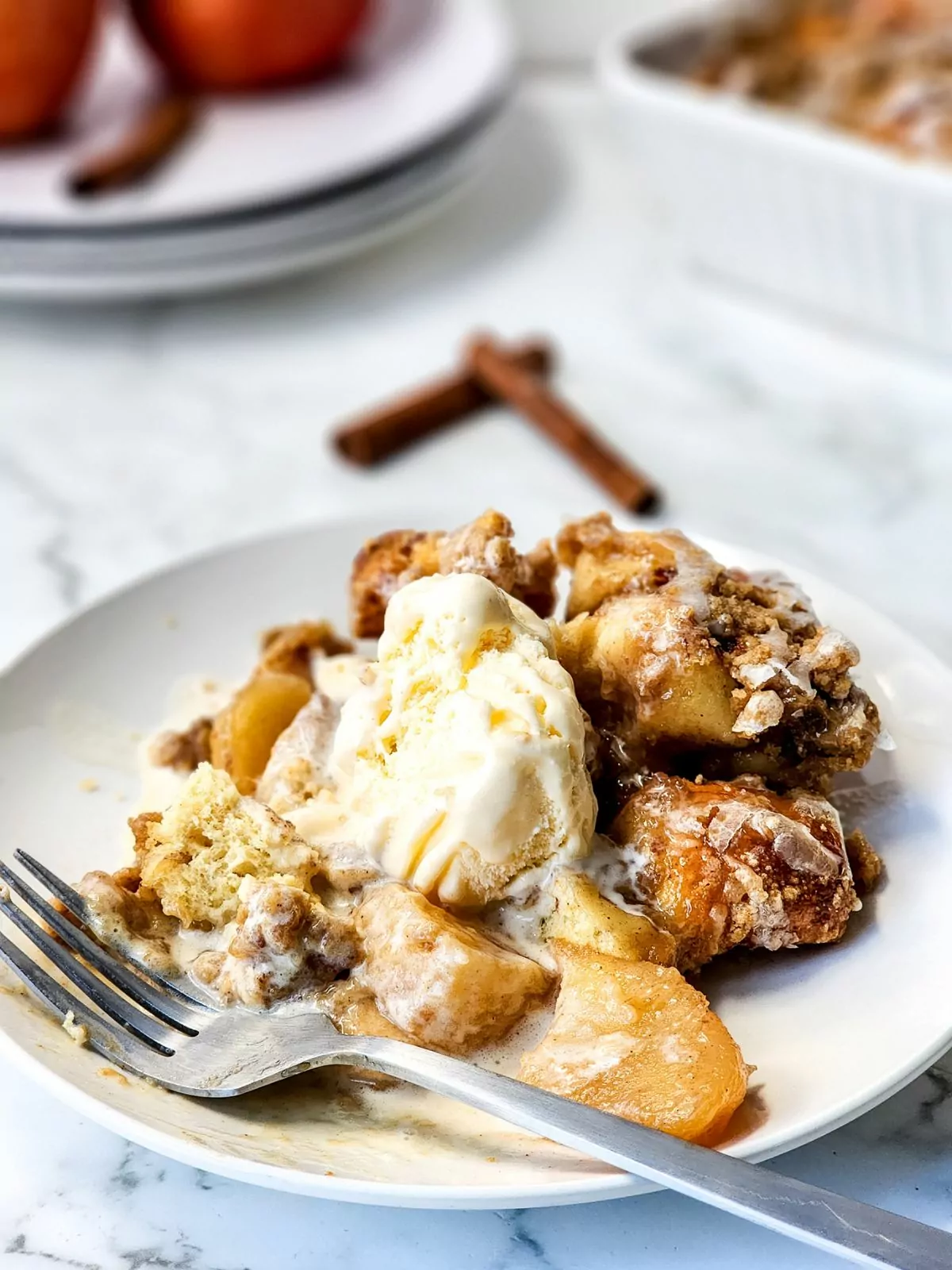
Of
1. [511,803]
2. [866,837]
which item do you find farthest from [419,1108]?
[866,837]

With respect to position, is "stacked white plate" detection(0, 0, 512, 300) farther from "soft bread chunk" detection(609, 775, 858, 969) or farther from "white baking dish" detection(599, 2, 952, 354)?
"soft bread chunk" detection(609, 775, 858, 969)

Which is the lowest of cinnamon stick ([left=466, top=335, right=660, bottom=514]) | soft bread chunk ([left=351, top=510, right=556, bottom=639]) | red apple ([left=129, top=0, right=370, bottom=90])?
cinnamon stick ([left=466, top=335, right=660, bottom=514])

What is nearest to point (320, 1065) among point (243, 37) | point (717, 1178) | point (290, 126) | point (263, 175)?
point (717, 1178)

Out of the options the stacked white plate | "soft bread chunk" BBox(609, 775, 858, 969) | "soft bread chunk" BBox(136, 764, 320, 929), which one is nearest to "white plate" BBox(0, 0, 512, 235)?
the stacked white plate

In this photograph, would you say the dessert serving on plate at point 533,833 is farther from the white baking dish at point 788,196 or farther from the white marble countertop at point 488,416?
the white baking dish at point 788,196

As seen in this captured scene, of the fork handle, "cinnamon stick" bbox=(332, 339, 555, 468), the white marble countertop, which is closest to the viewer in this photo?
the fork handle

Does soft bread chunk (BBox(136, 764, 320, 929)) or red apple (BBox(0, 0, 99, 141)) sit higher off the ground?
red apple (BBox(0, 0, 99, 141))

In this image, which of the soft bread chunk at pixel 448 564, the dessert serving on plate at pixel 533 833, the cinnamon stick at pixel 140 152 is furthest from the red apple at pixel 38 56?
the dessert serving on plate at pixel 533 833
